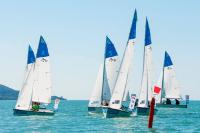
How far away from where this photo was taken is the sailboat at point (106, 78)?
86000mm

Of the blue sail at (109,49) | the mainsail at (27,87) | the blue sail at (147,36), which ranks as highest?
the blue sail at (147,36)

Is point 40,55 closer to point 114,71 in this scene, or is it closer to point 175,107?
point 114,71

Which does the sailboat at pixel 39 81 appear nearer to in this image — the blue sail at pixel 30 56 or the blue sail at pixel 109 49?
the blue sail at pixel 30 56

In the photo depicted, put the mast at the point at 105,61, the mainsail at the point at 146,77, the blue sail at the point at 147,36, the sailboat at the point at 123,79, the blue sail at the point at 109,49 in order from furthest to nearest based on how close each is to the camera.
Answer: the mast at the point at 105,61 < the blue sail at the point at 109,49 < the blue sail at the point at 147,36 < the mainsail at the point at 146,77 < the sailboat at the point at 123,79

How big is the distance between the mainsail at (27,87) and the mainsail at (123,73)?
13951 millimetres

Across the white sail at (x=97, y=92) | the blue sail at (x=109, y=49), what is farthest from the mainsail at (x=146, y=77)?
the white sail at (x=97, y=92)

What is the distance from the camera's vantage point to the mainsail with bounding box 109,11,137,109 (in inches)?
2876

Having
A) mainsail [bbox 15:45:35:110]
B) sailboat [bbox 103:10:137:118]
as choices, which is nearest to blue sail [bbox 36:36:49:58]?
mainsail [bbox 15:45:35:110]

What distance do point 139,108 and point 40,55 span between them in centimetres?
1729

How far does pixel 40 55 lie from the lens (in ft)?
267

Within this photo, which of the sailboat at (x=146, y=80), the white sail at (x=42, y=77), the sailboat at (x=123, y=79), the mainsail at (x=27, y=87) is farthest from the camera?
the white sail at (x=42, y=77)

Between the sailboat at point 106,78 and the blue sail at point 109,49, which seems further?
the sailboat at point 106,78

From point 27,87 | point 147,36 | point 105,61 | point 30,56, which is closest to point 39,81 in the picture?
point 27,87

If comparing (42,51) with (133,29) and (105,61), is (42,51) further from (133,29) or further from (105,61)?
(133,29)
